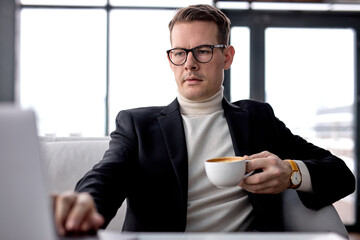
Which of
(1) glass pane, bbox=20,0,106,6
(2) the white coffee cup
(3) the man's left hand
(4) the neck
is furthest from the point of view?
(1) glass pane, bbox=20,0,106,6

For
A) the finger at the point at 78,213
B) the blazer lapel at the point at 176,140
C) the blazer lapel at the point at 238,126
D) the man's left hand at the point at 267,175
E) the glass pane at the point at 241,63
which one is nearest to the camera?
the finger at the point at 78,213

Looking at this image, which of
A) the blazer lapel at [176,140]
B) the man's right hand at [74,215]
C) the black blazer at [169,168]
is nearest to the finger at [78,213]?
the man's right hand at [74,215]

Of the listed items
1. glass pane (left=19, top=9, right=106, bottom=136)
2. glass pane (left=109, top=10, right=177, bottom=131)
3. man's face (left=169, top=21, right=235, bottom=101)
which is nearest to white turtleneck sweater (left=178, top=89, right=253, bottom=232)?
man's face (left=169, top=21, right=235, bottom=101)

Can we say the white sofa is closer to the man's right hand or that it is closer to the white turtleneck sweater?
the white turtleneck sweater

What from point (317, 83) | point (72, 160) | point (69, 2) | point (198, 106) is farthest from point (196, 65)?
point (317, 83)

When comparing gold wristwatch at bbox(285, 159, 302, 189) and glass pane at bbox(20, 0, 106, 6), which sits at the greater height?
glass pane at bbox(20, 0, 106, 6)

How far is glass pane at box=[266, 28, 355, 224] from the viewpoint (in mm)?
3846

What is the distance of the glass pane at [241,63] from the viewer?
149 inches

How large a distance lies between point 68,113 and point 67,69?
49 centimetres

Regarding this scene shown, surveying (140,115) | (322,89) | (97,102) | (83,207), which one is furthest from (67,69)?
(83,207)

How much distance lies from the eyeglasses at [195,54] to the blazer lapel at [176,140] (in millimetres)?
203

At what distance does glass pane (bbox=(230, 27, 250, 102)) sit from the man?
2.22 meters

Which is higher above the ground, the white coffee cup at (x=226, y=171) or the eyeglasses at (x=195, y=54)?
the eyeglasses at (x=195, y=54)

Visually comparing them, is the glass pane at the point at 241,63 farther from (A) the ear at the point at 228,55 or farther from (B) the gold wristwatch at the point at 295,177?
(B) the gold wristwatch at the point at 295,177
